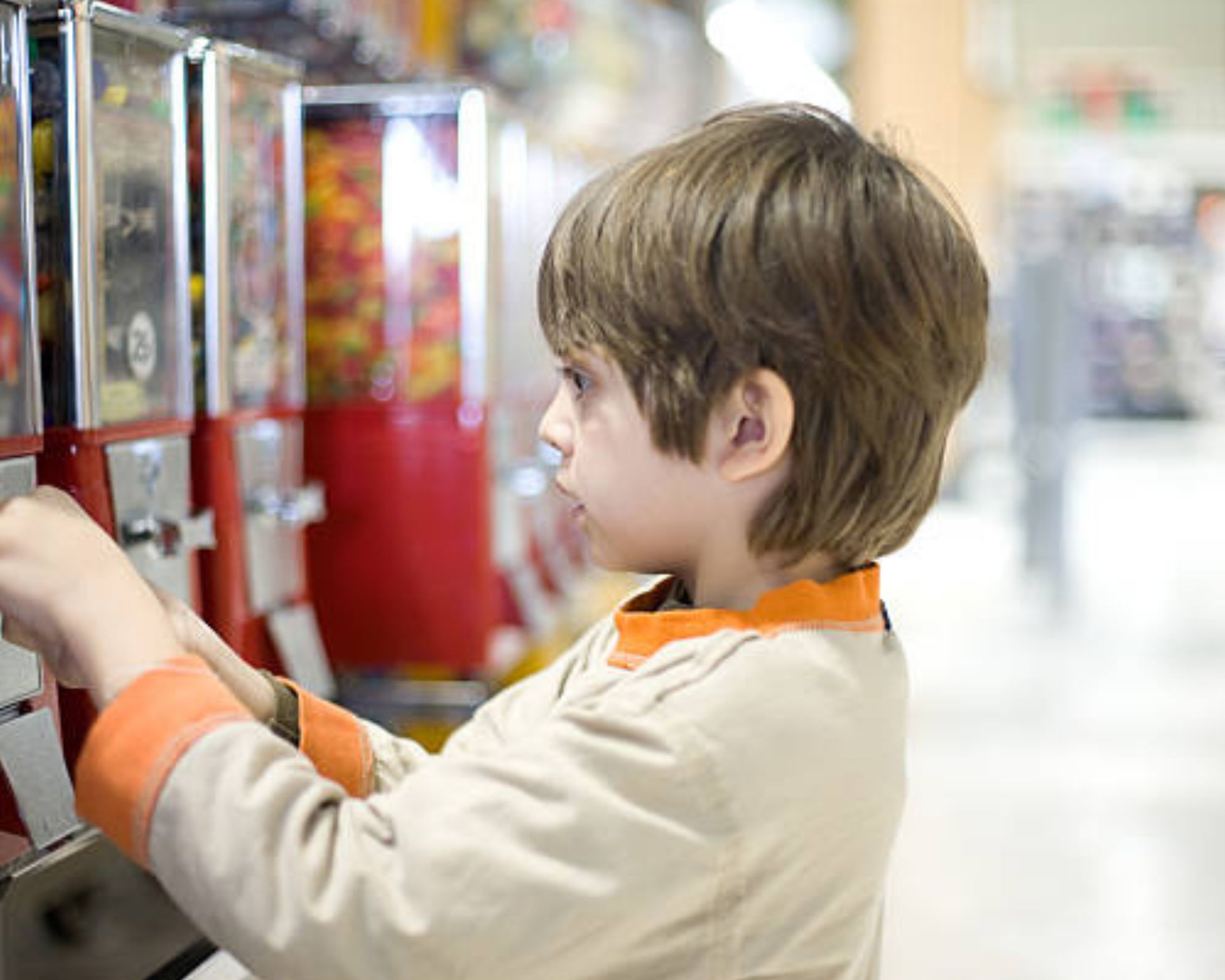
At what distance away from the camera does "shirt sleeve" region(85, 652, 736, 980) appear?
3.10 ft

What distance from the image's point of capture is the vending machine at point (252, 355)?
1589 mm

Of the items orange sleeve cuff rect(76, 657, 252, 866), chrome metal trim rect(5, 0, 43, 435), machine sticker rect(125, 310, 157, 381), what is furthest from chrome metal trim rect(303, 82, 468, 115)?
orange sleeve cuff rect(76, 657, 252, 866)

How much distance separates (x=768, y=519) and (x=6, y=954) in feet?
2.05

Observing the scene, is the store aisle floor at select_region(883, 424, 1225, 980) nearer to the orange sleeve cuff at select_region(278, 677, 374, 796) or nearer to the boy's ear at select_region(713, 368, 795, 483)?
the orange sleeve cuff at select_region(278, 677, 374, 796)

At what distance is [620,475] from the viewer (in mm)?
1138

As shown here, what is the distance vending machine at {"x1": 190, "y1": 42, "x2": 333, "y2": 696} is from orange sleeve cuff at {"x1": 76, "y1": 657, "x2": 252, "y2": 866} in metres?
0.67

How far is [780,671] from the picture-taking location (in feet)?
3.53

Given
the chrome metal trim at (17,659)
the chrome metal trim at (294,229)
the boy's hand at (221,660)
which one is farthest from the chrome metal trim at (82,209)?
the chrome metal trim at (294,229)

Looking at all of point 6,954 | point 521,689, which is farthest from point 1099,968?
point 6,954

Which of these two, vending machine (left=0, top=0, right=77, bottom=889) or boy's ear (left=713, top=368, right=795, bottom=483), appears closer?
boy's ear (left=713, top=368, right=795, bottom=483)

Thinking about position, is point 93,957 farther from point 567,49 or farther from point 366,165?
point 567,49

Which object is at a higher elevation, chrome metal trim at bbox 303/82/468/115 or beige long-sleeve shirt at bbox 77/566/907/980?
chrome metal trim at bbox 303/82/468/115

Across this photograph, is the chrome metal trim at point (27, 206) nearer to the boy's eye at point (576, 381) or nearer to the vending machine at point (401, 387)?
the boy's eye at point (576, 381)

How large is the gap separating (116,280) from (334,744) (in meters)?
0.45
